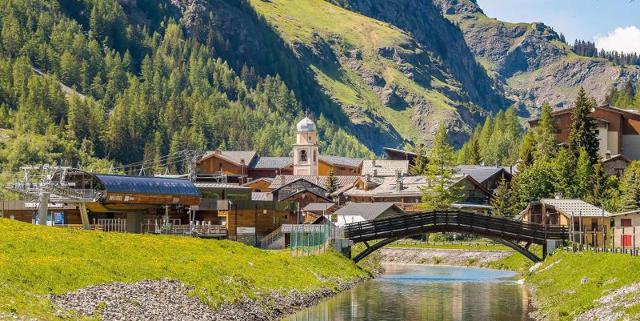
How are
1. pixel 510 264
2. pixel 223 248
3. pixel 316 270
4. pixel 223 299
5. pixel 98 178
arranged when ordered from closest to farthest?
1. pixel 223 299
2. pixel 223 248
3. pixel 316 270
4. pixel 98 178
5. pixel 510 264

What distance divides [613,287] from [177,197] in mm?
51767

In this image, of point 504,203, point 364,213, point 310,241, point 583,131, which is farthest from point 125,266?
point 583,131

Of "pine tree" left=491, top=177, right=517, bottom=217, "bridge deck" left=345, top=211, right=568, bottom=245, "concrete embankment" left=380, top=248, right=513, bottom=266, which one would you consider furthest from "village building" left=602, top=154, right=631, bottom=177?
"bridge deck" left=345, top=211, right=568, bottom=245

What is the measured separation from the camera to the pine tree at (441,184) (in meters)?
151

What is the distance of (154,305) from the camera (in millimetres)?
48844

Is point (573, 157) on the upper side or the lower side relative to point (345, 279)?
upper

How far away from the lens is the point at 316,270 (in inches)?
3255

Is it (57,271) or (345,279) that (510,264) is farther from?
(57,271)

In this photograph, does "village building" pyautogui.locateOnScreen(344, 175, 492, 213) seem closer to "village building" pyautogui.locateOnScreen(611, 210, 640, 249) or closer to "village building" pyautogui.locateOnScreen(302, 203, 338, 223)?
"village building" pyautogui.locateOnScreen(302, 203, 338, 223)

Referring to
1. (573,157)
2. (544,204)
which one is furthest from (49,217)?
(573,157)

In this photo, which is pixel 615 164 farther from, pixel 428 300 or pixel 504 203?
pixel 428 300

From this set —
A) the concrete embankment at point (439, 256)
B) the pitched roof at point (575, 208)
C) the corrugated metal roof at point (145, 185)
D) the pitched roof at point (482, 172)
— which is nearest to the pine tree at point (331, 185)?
the pitched roof at point (482, 172)

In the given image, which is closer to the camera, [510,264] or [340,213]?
[510,264]

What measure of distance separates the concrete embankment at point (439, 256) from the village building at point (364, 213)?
5.24 meters
